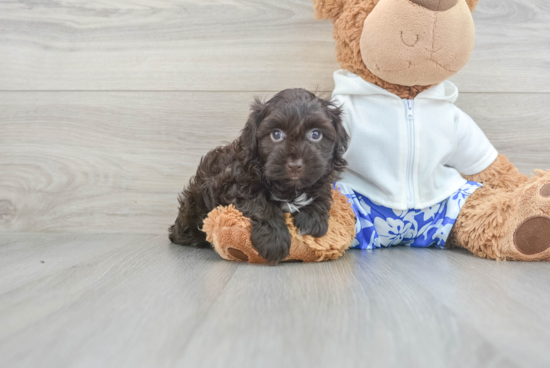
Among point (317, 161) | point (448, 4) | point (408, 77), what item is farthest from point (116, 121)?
point (448, 4)

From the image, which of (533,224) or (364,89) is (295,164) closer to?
(364,89)

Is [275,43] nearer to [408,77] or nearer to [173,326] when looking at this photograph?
[408,77]

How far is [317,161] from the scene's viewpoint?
1048 mm

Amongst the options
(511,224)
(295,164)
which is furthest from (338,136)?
(511,224)

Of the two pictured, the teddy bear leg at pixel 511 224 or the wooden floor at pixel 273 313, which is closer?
the wooden floor at pixel 273 313

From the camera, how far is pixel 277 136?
1.08 metres

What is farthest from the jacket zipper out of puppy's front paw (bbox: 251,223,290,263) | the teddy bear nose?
puppy's front paw (bbox: 251,223,290,263)

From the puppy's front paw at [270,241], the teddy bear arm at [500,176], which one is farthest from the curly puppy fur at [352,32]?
the puppy's front paw at [270,241]

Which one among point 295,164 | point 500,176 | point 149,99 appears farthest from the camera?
point 149,99

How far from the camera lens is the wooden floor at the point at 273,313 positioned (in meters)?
0.60

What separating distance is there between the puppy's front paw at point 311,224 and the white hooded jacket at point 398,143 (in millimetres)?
250

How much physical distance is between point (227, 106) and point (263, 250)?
754 millimetres

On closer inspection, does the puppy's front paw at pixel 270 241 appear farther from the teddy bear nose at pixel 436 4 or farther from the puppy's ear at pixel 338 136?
the teddy bear nose at pixel 436 4

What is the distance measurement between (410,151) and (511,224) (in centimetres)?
34
